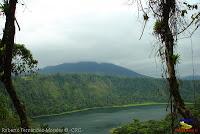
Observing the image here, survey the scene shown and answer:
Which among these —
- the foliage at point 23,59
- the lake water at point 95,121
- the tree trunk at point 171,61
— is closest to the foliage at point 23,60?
the foliage at point 23,59

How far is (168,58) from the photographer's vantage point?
11.6 feet

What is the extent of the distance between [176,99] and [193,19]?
35.4 inches

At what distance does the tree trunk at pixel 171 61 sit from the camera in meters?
3.41

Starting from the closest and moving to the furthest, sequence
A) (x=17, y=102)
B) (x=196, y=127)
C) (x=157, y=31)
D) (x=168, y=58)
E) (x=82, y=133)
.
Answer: (x=196, y=127), (x=168, y=58), (x=157, y=31), (x=17, y=102), (x=82, y=133)

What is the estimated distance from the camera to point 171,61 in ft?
11.6

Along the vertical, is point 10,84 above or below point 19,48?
below

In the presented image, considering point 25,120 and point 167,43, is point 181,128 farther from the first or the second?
point 25,120

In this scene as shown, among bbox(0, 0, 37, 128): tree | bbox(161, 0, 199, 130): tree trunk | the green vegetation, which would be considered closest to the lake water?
the green vegetation

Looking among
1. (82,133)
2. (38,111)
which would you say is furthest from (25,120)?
(38,111)

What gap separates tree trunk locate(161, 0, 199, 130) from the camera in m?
3.41

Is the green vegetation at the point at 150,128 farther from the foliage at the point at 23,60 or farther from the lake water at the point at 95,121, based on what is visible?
the foliage at the point at 23,60

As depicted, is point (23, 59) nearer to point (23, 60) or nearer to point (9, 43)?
point (23, 60)

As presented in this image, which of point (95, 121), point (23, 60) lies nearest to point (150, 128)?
point (95, 121)

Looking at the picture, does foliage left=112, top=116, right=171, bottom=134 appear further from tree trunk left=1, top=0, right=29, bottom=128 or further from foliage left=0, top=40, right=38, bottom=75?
tree trunk left=1, top=0, right=29, bottom=128
